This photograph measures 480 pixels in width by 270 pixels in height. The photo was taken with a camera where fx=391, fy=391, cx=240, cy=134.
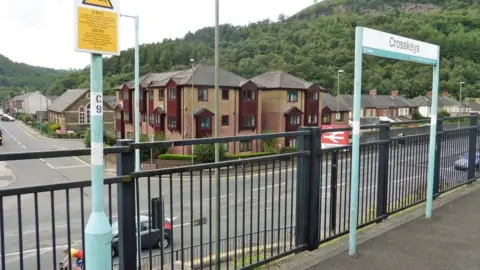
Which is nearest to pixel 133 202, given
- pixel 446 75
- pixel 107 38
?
pixel 107 38

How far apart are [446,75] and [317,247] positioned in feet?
318

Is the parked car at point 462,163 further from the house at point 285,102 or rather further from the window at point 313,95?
the window at point 313,95

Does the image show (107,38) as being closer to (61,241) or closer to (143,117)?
(61,241)

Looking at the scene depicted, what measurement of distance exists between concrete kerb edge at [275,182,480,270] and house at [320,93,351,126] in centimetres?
4114

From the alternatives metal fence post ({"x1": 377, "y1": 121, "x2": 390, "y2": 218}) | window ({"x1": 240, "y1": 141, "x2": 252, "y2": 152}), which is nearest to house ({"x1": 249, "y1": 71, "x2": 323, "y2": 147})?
window ({"x1": 240, "y1": 141, "x2": 252, "y2": 152})

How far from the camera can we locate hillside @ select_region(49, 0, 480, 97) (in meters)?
85.5

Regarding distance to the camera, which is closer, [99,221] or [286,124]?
[99,221]

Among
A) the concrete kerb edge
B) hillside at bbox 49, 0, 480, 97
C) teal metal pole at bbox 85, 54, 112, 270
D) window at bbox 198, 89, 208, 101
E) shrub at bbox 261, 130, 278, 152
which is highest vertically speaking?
hillside at bbox 49, 0, 480, 97

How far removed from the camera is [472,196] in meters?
6.60

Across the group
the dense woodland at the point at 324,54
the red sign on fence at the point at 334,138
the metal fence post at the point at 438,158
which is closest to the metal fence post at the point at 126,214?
the red sign on fence at the point at 334,138

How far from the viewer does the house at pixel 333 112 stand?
47.8m

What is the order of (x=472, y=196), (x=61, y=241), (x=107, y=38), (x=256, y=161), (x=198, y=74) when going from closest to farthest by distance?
(x=107, y=38)
(x=256, y=161)
(x=472, y=196)
(x=61, y=241)
(x=198, y=74)

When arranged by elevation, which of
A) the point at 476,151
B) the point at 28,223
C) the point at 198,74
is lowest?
the point at 28,223

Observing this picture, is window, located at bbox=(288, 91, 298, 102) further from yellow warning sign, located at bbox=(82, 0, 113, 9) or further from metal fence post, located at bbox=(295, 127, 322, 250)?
yellow warning sign, located at bbox=(82, 0, 113, 9)
